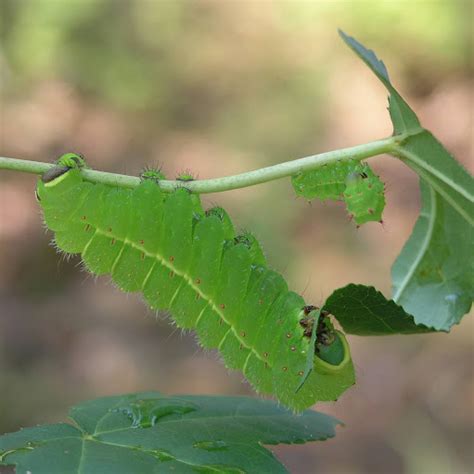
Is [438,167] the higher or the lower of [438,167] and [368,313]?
the higher

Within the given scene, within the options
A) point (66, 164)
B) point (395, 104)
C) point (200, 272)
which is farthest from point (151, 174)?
point (395, 104)

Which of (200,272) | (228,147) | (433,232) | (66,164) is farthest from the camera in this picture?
(228,147)

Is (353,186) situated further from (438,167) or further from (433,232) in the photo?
(433,232)

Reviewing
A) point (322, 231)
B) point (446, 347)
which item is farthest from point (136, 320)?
point (446, 347)

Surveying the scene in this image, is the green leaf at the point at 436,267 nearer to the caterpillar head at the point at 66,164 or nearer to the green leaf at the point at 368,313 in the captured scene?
the green leaf at the point at 368,313

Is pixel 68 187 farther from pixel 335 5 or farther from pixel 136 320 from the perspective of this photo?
pixel 335 5

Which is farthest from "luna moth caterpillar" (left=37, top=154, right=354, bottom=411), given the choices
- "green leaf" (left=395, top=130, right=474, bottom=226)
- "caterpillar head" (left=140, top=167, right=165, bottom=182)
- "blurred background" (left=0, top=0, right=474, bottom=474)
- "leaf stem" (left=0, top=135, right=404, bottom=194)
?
"blurred background" (left=0, top=0, right=474, bottom=474)
